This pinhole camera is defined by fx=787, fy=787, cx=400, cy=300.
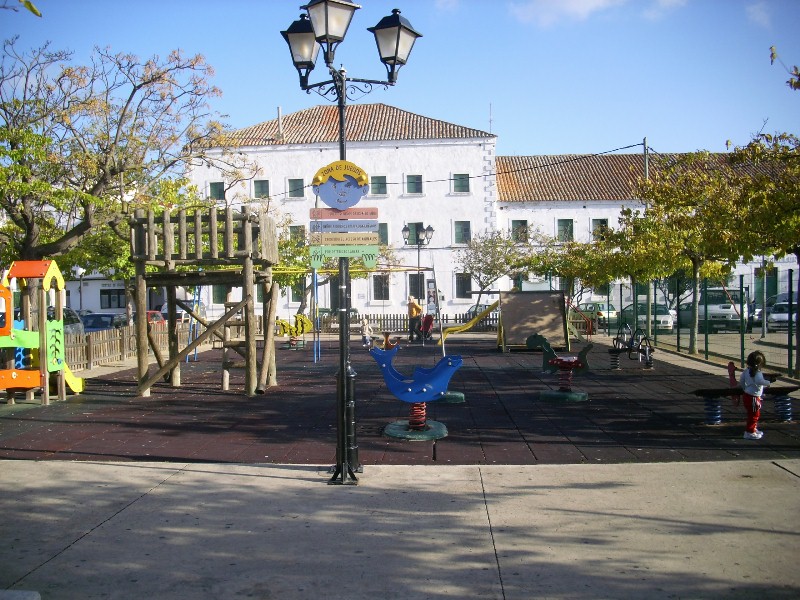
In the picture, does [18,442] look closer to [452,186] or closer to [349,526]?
[349,526]

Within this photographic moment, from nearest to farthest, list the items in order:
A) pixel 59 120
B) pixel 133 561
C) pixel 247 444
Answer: pixel 133 561 < pixel 247 444 < pixel 59 120

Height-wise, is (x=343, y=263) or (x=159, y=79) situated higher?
(x=159, y=79)

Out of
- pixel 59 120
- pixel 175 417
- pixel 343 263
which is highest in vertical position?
pixel 59 120

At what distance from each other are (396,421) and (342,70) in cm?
465

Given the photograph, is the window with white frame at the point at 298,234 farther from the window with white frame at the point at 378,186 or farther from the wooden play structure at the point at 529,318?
the wooden play structure at the point at 529,318

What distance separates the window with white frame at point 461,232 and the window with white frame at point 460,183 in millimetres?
1845

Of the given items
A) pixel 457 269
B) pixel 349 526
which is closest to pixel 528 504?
pixel 349 526

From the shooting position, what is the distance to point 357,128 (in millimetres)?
48656

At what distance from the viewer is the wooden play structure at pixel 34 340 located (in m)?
12.2

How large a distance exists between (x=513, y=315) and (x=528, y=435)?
14.8m

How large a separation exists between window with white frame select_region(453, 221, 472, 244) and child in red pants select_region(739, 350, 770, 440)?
38.4 m

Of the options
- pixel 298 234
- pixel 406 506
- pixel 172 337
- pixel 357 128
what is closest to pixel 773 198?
pixel 406 506

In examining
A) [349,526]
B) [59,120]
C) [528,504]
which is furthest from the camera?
[59,120]

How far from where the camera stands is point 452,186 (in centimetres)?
4706
